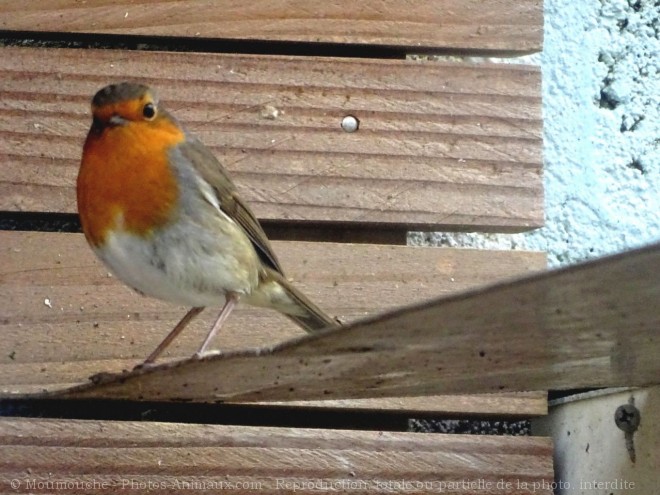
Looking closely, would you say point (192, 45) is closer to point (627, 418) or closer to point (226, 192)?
point (226, 192)

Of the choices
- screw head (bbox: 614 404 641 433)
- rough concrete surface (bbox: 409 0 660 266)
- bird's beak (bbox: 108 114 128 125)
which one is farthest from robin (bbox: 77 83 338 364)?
screw head (bbox: 614 404 641 433)

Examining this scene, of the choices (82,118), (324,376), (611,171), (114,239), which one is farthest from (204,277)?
(611,171)

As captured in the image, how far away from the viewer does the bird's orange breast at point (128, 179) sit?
180 centimetres

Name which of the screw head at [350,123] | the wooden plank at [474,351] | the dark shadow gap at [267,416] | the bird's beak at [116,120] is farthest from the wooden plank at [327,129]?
the wooden plank at [474,351]

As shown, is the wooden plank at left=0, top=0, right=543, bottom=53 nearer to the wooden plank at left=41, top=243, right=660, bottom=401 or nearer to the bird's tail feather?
the bird's tail feather

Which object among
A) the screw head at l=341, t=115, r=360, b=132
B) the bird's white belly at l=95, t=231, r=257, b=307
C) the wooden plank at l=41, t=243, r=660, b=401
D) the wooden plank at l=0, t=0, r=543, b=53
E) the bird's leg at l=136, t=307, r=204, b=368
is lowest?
the wooden plank at l=41, t=243, r=660, b=401

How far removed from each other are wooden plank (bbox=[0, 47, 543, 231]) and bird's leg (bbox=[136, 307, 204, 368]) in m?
0.21

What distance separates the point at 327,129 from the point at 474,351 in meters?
0.81

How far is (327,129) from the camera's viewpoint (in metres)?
1.94

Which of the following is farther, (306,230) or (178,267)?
(306,230)

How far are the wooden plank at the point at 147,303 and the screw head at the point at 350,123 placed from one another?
0.67ft

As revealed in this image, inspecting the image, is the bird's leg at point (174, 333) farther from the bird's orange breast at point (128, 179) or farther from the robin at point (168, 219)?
the bird's orange breast at point (128, 179)

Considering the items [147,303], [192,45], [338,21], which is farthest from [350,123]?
[147,303]

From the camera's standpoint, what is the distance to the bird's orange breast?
5.90ft
